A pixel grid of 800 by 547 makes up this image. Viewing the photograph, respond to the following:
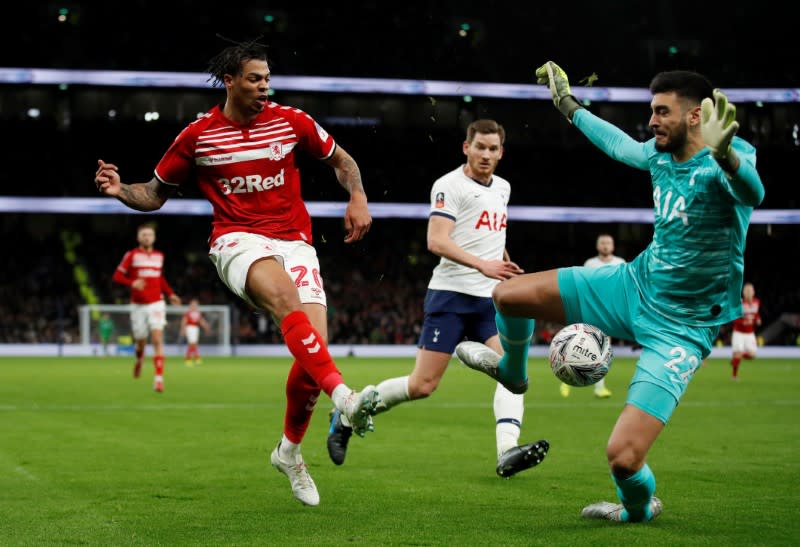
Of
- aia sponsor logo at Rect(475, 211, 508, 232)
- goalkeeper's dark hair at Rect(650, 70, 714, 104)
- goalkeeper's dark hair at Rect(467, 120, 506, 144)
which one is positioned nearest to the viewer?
goalkeeper's dark hair at Rect(650, 70, 714, 104)

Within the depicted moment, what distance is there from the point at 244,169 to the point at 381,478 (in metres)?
2.47

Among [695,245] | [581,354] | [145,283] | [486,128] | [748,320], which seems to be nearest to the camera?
[695,245]

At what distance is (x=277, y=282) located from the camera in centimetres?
596

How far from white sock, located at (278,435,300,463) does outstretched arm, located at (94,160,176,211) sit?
165 cm

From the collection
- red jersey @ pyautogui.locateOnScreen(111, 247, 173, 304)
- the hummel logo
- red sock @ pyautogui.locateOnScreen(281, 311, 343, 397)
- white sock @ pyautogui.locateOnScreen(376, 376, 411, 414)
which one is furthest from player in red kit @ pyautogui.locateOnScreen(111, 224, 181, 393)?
the hummel logo

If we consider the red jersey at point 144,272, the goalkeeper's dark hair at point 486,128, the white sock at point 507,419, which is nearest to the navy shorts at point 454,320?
the white sock at point 507,419

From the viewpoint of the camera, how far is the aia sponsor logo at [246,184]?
649 centimetres

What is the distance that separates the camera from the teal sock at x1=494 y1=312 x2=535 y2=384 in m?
6.33

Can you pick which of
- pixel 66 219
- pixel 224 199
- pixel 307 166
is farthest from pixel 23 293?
pixel 224 199

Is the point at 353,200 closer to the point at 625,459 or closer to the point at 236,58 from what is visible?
the point at 236,58

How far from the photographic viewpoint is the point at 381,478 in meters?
7.56

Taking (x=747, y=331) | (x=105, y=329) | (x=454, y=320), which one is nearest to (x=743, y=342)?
(x=747, y=331)

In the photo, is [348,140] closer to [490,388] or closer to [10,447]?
[490,388]

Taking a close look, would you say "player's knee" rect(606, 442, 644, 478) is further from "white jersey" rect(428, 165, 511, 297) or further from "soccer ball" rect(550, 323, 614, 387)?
"white jersey" rect(428, 165, 511, 297)
